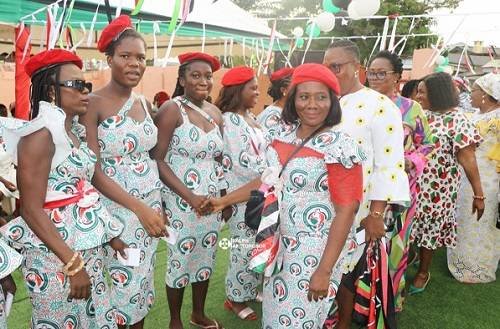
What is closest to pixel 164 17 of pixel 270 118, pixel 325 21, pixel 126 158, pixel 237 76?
pixel 325 21

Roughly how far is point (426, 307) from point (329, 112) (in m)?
2.46

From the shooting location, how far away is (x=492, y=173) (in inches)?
169

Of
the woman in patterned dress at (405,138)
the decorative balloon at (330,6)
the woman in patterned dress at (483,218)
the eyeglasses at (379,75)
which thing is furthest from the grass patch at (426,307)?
the decorative balloon at (330,6)

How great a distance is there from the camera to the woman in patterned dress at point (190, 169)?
2.84 metres

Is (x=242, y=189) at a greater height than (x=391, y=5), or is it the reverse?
(x=391, y=5)

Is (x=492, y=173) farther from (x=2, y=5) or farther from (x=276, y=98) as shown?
(x=2, y=5)

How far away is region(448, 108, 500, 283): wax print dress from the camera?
4270 millimetres

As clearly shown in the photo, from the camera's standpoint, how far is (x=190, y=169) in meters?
2.89

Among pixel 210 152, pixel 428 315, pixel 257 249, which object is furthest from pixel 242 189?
pixel 428 315

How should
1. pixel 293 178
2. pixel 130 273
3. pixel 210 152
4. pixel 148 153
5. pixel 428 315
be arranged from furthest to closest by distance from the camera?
pixel 428 315
pixel 210 152
pixel 148 153
pixel 130 273
pixel 293 178

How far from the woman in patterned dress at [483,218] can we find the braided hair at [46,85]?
3751 millimetres

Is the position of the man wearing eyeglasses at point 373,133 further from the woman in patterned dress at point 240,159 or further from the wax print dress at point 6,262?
the wax print dress at point 6,262

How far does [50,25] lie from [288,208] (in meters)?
4.66

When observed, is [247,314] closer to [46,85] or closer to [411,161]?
[411,161]
